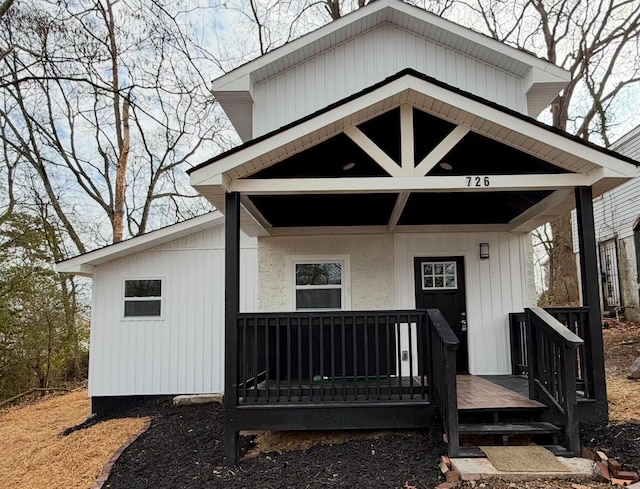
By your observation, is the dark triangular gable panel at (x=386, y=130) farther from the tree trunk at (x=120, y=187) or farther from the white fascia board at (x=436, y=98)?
the tree trunk at (x=120, y=187)

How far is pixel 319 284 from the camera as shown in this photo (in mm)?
7695

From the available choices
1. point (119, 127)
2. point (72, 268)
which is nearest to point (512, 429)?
point (72, 268)

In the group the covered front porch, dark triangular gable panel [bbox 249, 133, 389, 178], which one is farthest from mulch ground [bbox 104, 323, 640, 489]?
dark triangular gable panel [bbox 249, 133, 389, 178]

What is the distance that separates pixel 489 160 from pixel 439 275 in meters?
2.33

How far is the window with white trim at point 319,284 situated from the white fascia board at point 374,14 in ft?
10.2

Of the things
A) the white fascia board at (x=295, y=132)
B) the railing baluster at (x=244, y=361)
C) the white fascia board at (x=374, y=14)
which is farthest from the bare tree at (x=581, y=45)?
the railing baluster at (x=244, y=361)

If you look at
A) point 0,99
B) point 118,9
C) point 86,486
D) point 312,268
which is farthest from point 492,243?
point 0,99

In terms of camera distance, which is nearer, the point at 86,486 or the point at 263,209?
the point at 86,486

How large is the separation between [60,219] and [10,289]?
256 inches

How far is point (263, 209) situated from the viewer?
650 cm

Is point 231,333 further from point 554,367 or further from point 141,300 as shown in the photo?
point 141,300

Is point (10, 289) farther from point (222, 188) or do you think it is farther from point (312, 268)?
point (222, 188)

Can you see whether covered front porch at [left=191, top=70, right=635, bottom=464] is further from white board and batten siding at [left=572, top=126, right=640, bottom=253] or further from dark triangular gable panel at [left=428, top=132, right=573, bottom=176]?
white board and batten siding at [left=572, top=126, right=640, bottom=253]

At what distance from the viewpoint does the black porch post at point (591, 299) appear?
15.7 ft
